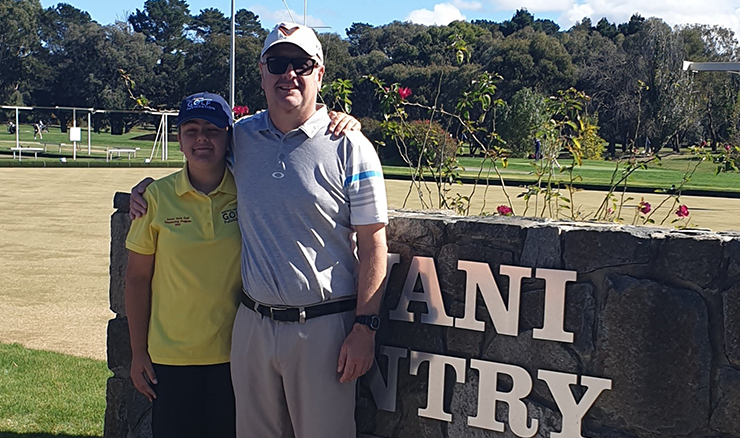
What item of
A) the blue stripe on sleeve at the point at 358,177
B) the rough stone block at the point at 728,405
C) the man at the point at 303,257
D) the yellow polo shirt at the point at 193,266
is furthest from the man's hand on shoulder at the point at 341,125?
the rough stone block at the point at 728,405

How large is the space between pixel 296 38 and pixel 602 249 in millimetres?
1240

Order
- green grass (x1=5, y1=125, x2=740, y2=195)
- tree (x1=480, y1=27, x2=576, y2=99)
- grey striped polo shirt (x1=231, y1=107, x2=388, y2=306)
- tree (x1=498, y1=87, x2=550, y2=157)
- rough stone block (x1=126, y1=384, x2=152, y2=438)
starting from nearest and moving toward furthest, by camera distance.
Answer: grey striped polo shirt (x1=231, y1=107, x2=388, y2=306) → rough stone block (x1=126, y1=384, x2=152, y2=438) → green grass (x1=5, y1=125, x2=740, y2=195) → tree (x1=498, y1=87, x2=550, y2=157) → tree (x1=480, y1=27, x2=576, y2=99)

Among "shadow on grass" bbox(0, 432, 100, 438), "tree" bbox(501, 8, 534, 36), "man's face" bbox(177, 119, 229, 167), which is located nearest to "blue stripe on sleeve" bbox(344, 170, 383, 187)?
"man's face" bbox(177, 119, 229, 167)

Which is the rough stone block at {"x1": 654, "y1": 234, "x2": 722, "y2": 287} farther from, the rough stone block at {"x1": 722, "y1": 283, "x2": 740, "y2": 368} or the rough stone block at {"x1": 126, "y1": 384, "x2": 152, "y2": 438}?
the rough stone block at {"x1": 126, "y1": 384, "x2": 152, "y2": 438}

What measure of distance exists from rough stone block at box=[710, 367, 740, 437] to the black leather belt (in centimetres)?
124

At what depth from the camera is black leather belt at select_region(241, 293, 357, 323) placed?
9.12ft

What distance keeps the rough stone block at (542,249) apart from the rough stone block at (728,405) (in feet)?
2.10

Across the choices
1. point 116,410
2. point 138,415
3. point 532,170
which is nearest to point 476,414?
point 138,415

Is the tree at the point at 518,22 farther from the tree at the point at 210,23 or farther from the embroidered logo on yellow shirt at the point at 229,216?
the embroidered logo on yellow shirt at the point at 229,216

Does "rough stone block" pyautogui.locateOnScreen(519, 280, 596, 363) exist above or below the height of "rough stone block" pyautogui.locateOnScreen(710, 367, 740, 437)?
above

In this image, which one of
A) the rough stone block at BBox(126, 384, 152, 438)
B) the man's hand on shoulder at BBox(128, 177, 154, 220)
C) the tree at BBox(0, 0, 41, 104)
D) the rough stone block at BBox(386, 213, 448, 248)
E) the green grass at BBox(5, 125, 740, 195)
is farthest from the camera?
the tree at BBox(0, 0, 41, 104)

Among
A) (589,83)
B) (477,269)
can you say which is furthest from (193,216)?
(589,83)

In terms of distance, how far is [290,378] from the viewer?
281 cm

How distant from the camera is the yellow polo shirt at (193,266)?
2.96m
